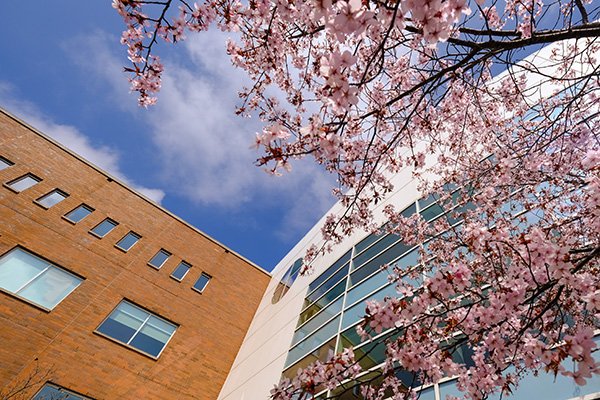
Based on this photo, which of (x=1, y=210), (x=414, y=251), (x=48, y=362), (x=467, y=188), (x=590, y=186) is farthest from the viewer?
(x=1, y=210)

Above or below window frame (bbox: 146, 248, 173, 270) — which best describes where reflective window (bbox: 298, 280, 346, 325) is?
below

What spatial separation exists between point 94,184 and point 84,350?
23.8 ft

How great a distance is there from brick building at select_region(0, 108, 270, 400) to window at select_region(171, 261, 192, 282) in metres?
0.05

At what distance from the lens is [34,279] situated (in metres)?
10.3

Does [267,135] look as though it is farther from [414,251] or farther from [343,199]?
[414,251]

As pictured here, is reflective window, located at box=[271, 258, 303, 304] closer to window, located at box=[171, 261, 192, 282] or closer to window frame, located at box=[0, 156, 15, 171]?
window, located at box=[171, 261, 192, 282]

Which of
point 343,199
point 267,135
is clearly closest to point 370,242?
point 343,199

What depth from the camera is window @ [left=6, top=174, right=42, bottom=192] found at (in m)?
11.5

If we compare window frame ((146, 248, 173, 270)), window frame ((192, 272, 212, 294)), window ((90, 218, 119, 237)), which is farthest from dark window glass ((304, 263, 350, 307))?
window ((90, 218, 119, 237))

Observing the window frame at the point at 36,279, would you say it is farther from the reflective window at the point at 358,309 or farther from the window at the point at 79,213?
the reflective window at the point at 358,309

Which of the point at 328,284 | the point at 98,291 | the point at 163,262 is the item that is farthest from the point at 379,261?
the point at 98,291

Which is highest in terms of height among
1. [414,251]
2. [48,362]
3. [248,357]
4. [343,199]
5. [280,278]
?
[280,278]

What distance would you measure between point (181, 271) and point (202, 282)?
1145mm

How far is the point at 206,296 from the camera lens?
47.6ft
